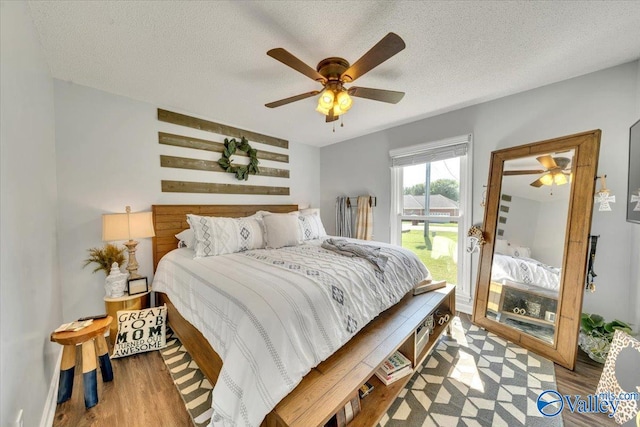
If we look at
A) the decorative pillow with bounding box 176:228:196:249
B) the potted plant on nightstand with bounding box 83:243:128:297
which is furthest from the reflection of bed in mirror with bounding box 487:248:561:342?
the potted plant on nightstand with bounding box 83:243:128:297

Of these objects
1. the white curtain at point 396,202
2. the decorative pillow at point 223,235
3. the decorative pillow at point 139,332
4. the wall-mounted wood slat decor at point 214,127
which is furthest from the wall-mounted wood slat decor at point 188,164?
the white curtain at point 396,202

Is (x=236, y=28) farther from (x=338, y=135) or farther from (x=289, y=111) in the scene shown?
(x=338, y=135)

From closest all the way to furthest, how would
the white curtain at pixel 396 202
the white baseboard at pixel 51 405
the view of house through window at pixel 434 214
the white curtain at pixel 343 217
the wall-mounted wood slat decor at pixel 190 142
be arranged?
the white baseboard at pixel 51 405 < the wall-mounted wood slat decor at pixel 190 142 < the view of house through window at pixel 434 214 < the white curtain at pixel 396 202 < the white curtain at pixel 343 217

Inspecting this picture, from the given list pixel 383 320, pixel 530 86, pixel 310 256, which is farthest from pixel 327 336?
pixel 530 86

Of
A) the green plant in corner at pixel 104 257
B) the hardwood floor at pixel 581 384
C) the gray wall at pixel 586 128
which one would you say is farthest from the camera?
the green plant in corner at pixel 104 257

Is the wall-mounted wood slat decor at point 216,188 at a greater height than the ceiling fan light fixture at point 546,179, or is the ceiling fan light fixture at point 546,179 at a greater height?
the ceiling fan light fixture at point 546,179

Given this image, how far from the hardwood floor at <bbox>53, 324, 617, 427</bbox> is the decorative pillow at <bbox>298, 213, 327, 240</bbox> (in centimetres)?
183

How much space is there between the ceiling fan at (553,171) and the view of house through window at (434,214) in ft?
2.56

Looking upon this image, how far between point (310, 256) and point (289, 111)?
5.86 ft

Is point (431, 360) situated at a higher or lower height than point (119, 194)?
lower

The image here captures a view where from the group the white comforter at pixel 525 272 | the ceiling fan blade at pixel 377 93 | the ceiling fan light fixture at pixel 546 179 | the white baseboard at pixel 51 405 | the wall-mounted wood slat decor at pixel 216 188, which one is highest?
the ceiling fan blade at pixel 377 93

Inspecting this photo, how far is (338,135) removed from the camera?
3.77 m

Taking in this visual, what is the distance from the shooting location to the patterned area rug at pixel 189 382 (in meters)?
1.39

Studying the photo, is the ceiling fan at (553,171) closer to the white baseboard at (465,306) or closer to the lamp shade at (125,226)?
the white baseboard at (465,306)
